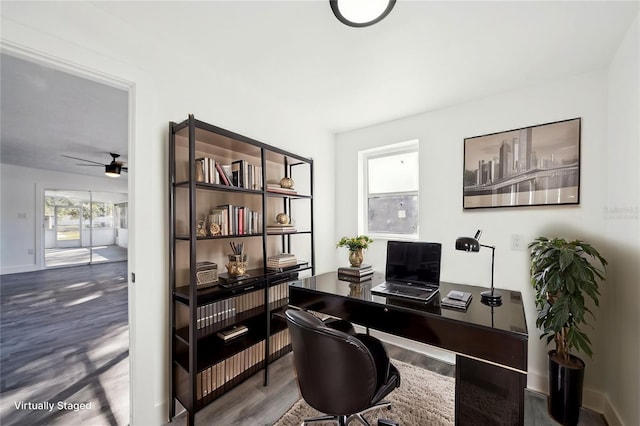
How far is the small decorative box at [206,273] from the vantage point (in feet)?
5.49

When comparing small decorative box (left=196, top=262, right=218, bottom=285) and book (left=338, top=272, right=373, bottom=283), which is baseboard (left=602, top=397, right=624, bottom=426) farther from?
small decorative box (left=196, top=262, right=218, bottom=285)

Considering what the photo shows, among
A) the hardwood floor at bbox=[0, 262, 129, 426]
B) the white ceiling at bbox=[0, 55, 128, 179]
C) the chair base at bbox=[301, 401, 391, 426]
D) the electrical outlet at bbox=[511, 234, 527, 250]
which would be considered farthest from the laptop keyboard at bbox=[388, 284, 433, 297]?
the white ceiling at bbox=[0, 55, 128, 179]

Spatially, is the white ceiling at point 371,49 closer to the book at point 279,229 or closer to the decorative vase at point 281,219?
the decorative vase at point 281,219

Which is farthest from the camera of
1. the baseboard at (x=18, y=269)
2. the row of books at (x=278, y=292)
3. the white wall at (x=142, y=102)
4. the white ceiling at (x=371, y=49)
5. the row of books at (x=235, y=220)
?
the baseboard at (x=18, y=269)

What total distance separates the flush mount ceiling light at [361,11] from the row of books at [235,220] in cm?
141

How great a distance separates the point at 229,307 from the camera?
194 cm

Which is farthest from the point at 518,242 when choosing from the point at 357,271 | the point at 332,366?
the point at 332,366

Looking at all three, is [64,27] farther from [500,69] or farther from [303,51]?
[500,69]

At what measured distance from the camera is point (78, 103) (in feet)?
8.05

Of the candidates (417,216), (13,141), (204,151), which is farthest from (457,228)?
(13,141)

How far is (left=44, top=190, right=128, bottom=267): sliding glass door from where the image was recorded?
6.31 m

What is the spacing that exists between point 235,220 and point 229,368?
110cm

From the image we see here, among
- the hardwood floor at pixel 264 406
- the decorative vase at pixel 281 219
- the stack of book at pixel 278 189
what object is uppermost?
the stack of book at pixel 278 189

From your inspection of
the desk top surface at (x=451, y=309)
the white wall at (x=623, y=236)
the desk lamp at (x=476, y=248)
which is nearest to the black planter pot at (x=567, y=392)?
the white wall at (x=623, y=236)
